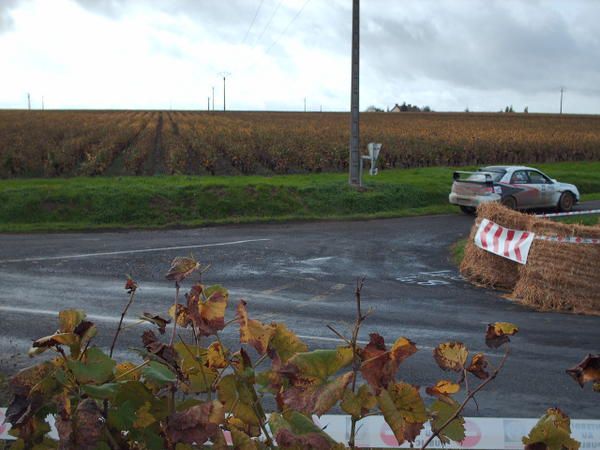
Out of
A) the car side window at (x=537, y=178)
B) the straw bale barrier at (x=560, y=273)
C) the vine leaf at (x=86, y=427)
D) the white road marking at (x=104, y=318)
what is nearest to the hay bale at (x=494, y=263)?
the straw bale barrier at (x=560, y=273)

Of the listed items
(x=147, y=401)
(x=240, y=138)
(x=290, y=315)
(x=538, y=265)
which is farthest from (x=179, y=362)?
(x=240, y=138)

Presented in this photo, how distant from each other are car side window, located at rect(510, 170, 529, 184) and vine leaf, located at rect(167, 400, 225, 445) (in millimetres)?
20675

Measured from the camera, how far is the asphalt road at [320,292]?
805 centimetres

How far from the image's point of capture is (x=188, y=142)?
41812 millimetres

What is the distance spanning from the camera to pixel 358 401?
5.67 ft

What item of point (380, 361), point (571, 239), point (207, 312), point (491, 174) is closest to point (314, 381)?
point (380, 361)

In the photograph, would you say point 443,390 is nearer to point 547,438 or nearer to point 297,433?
point 547,438

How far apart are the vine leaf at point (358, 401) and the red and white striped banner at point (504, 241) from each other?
10.8m

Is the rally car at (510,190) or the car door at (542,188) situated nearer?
the rally car at (510,190)

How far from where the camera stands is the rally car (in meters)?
20.9

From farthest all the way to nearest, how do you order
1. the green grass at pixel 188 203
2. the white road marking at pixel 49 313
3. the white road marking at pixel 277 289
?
the green grass at pixel 188 203 → the white road marking at pixel 277 289 → the white road marking at pixel 49 313

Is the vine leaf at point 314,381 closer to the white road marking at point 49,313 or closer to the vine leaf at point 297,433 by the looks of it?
the vine leaf at point 297,433

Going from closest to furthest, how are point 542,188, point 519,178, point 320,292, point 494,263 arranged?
1. point 320,292
2. point 494,263
3. point 519,178
4. point 542,188

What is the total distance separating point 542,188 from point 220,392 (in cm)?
2146
